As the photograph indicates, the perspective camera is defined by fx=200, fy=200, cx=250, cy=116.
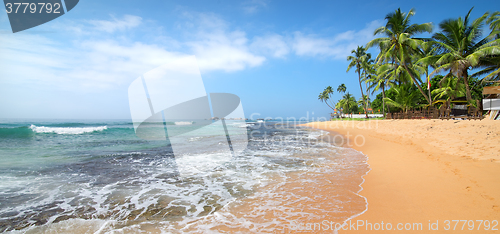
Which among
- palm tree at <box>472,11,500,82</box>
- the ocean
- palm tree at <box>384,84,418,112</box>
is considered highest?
palm tree at <box>472,11,500,82</box>

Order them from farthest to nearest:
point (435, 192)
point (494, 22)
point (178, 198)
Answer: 1. point (494, 22)
2. point (178, 198)
3. point (435, 192)

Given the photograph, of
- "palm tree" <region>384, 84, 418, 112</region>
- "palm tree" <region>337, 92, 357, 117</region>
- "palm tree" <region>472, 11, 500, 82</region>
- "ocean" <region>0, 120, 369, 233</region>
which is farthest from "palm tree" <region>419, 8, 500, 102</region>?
"palm tree" <region>337, 92, 357, 117</region>

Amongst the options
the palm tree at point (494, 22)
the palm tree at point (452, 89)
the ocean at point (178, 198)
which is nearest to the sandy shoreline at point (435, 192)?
the ocean at point (178, 198)

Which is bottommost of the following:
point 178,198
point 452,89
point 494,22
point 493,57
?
point 178,198

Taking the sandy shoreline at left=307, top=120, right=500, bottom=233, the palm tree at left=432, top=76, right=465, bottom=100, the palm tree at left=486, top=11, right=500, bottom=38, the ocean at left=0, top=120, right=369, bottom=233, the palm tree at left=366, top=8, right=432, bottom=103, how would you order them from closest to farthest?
the sandy shoreline at left=307, top=120, right=500, bottom=233 → the ocean at left=0, top=120, right=369, bottom=233 → the palm tree at left=486, top=11, right=500, bottom=38 → the palm tree at left=366, top=8, right=432, bottom=103 → the palm tree at left=432, top=76, right=465, bottom=100

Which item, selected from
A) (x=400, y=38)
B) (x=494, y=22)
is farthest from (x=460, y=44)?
(x=400, y=38)

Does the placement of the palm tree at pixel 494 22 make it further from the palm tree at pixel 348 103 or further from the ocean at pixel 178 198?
the palm tree at pixel 348 103

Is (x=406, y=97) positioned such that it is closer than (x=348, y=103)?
Yes

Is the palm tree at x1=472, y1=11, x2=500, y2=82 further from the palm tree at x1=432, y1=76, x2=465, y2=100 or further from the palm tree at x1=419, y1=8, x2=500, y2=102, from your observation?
the palm tree at x1=432, y1=76, x2=465, y2=100

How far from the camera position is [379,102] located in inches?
1781

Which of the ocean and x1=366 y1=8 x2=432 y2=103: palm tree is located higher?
x1=366 y1=8 x2=432 y2=103: palm tree

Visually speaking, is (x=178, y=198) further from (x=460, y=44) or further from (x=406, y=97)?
(x=406, y=97)

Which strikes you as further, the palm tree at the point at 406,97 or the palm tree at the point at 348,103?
the palm tree at the point at 348,103

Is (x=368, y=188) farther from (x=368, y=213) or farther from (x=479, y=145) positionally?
(x=479, y=145)
